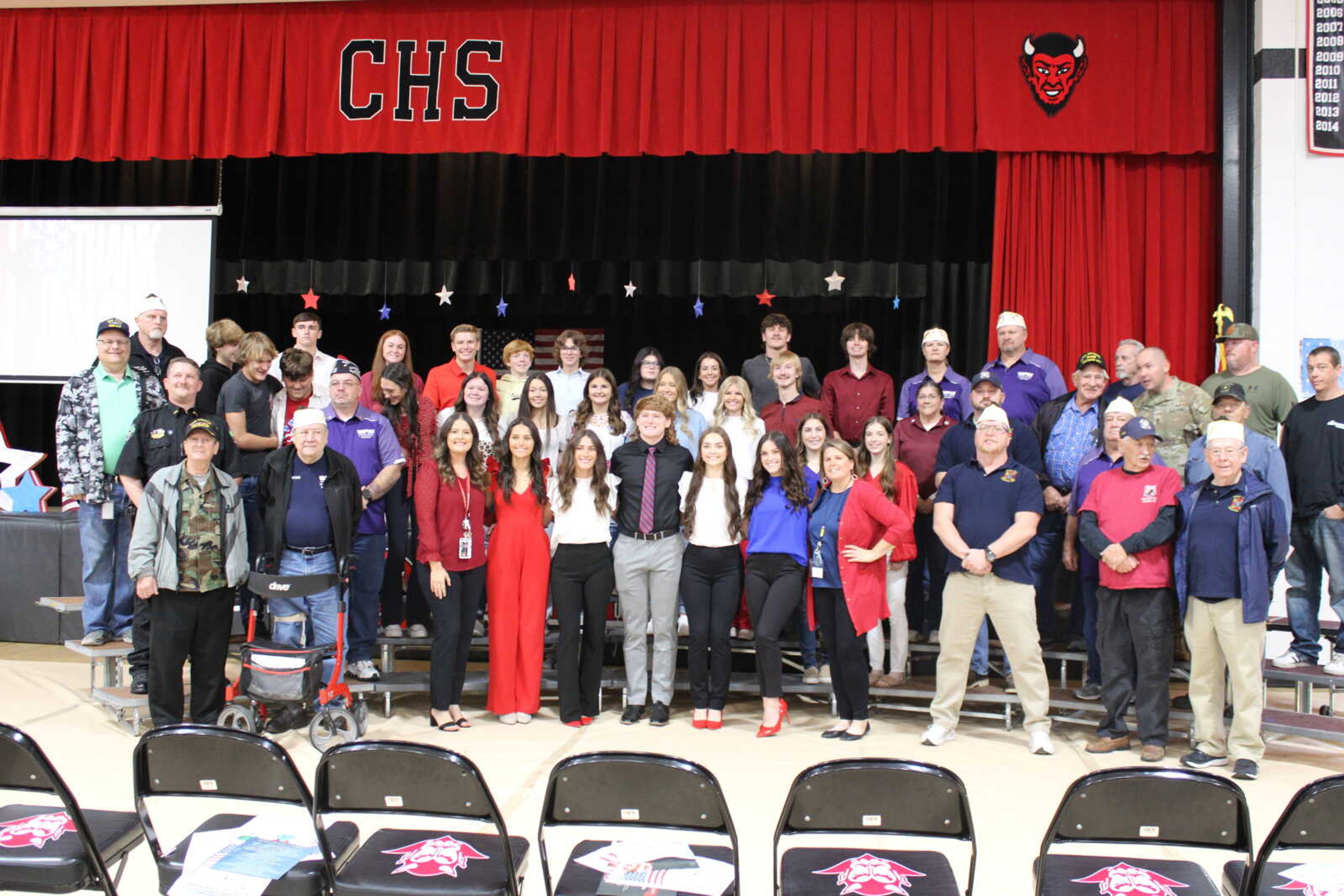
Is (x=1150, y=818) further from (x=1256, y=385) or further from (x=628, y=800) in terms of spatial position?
(x=1256, y=385)

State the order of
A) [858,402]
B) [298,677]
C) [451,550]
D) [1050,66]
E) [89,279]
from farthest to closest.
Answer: [89,279] → [1050,66] → [858,402] → [451,550] → [298,677]

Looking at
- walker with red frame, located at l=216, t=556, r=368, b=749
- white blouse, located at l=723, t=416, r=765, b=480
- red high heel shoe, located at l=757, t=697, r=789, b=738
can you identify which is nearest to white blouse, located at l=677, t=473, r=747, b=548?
white blouse, located at l=723, t=416, r=765, b=480

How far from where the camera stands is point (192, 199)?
922 cm

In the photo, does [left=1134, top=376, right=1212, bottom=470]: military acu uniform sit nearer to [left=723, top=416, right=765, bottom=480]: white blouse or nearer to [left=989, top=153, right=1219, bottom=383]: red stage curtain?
[left=989, top=153, right=1219, bottom=383]: red stage curtain

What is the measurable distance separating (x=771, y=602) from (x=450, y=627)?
5.04 ft

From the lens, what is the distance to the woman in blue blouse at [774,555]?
5.40 m

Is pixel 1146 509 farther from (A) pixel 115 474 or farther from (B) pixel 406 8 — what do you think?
(B) pixel 406 8

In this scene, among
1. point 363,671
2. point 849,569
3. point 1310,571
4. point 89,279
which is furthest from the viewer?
point 89,279

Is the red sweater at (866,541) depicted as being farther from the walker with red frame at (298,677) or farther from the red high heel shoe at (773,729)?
the walker with red frame at (298,677)

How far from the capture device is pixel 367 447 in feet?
18.6

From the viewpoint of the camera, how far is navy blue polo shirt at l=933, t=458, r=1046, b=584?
511 cm

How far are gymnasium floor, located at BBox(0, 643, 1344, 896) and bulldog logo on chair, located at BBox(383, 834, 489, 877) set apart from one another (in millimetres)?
880

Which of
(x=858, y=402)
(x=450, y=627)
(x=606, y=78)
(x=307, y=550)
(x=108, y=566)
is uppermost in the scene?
(x=606, y=78)

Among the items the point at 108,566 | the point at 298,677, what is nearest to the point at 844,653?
the point at 298,677
